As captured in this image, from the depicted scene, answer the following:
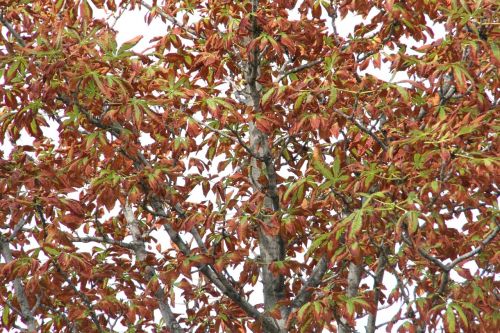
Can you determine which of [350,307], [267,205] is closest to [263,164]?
[267,205]

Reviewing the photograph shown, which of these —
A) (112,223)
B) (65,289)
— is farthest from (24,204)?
(112,223)

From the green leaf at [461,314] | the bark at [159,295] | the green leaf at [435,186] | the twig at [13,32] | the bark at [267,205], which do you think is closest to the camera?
the green leaf at [435,186]

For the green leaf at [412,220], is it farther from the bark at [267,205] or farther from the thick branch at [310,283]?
the bark at [267,205]

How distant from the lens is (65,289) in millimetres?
7996

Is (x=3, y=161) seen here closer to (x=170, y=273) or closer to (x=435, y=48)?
(x=170, y=273)

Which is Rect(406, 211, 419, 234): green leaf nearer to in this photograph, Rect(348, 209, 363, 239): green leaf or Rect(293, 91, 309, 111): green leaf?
Rect(348, 209, 363, 239): green leaf

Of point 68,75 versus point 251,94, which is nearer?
point 68,75

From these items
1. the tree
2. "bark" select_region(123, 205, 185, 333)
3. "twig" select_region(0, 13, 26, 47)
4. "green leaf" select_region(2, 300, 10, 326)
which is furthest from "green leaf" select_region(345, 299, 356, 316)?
"green leaf" select_region(2, 300, 10, 326)

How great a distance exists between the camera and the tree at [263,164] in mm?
6367

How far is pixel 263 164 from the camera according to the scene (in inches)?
326

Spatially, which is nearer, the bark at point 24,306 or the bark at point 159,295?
the bark at point 24,306

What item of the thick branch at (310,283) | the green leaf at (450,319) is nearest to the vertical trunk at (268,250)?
the thick branch at (310,283)

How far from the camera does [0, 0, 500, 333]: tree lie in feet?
20.9

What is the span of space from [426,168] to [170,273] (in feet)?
8.74
